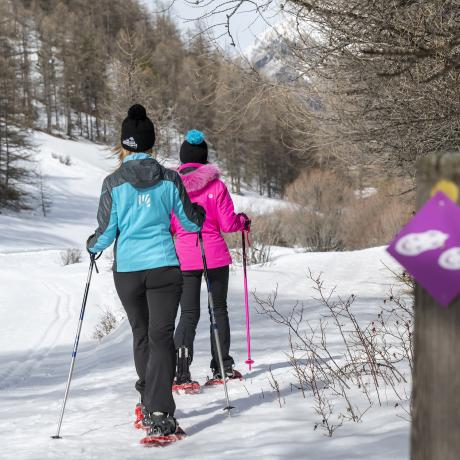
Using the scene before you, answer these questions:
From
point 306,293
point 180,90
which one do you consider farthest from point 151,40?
point 306,293

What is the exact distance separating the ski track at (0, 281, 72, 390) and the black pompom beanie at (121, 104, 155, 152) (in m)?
3.82

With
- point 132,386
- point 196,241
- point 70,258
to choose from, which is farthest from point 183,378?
point 70,258

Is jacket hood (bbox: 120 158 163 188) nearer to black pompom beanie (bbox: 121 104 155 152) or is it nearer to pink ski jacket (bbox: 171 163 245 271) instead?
black pompom beanie (bbox: 121 104 155 152)

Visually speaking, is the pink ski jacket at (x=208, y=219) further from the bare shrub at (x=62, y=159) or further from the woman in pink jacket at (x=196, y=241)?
the bare shrub at (x=62, y=159)

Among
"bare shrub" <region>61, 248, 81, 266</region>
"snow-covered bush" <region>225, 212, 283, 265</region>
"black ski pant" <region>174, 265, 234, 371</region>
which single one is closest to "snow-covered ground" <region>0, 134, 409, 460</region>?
"black ski pant" <region>174, 265, 234, 371</region>

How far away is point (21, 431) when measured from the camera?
172 inches

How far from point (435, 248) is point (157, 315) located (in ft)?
9.01

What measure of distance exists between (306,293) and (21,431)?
23.0 feet

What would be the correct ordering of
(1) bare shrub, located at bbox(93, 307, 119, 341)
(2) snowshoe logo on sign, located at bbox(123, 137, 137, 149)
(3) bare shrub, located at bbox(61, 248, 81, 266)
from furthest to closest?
(3) bare shrub, located at bbox(61, 248, 81, 266) → (1) bare shrub, located at bbox(93, 307, 119, 341) → (2) snowshoe logo on sign, located at bbox(123, 137, 137, 149)

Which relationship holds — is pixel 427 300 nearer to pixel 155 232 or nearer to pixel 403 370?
pixel 155 232

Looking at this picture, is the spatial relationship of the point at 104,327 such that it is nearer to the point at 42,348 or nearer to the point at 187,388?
the point at 42,348

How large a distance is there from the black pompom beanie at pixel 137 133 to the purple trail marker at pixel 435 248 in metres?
2.87

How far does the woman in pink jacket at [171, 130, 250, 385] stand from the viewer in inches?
197

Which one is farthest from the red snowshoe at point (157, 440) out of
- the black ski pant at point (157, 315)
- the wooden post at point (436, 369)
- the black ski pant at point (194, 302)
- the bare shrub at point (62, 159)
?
the bare shrub at point (62, 159)
